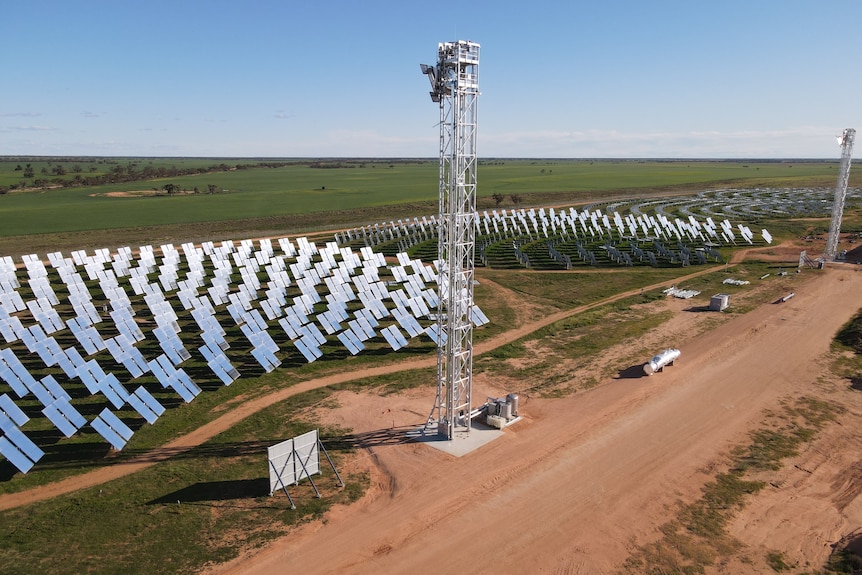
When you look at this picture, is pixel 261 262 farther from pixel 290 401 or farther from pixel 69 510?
pixel 69 510

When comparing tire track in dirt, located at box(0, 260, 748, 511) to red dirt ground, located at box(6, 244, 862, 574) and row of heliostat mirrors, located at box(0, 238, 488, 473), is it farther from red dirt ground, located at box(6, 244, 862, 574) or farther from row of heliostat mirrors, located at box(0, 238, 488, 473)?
row of heliostat mirrors, located at box(0, 238, 488, 473)

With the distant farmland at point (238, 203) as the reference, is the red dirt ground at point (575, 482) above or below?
below

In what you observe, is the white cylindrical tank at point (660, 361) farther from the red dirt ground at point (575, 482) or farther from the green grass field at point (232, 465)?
the green grass field at point (232, 465)

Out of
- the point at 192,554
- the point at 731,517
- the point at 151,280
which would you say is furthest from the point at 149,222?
the point at 731,517

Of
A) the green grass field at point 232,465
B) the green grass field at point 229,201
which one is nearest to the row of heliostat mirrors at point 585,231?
the green grass field at point 232,465

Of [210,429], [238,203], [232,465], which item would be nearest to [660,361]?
[232,465]

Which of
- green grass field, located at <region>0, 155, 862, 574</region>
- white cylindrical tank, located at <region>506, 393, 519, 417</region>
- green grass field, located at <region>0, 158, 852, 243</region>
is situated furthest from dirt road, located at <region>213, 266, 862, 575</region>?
green grass field, located at <region>0, 158, 852, 243</region>
